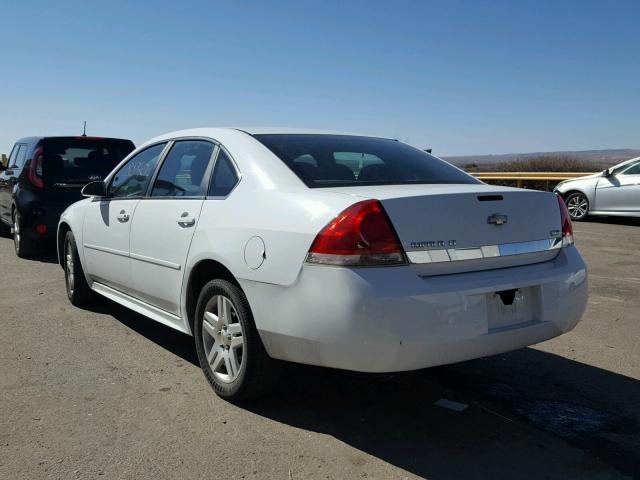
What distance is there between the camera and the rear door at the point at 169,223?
13.4 ft

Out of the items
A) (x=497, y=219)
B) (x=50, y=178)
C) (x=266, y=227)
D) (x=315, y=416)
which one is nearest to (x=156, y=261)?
(x=266, y=227)

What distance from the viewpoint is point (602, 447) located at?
3215mm

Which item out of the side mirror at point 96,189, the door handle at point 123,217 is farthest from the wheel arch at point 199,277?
the side mirror at point 96,189

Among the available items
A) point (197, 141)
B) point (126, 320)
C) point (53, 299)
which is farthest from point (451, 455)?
point (53, 299)

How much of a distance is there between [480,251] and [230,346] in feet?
4.88

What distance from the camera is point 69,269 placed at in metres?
6.18

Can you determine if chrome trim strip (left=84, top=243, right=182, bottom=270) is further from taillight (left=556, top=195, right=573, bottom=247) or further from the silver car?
the silver car

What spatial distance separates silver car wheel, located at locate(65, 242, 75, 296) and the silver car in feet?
34.9

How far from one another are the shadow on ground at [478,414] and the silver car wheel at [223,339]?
25 cm

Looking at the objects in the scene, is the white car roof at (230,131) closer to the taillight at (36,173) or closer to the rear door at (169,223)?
the rear door at (169,223)

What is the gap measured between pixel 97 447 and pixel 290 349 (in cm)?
106

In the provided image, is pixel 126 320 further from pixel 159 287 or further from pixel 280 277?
pixel 280 277

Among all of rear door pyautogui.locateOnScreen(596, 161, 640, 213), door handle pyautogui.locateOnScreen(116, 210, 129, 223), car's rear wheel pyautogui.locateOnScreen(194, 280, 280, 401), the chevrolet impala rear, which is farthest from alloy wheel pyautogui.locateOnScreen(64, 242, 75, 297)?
rear door pyautogui.locateOnScreen(596, 161, 640, 213)

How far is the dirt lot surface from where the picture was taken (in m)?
3.04
